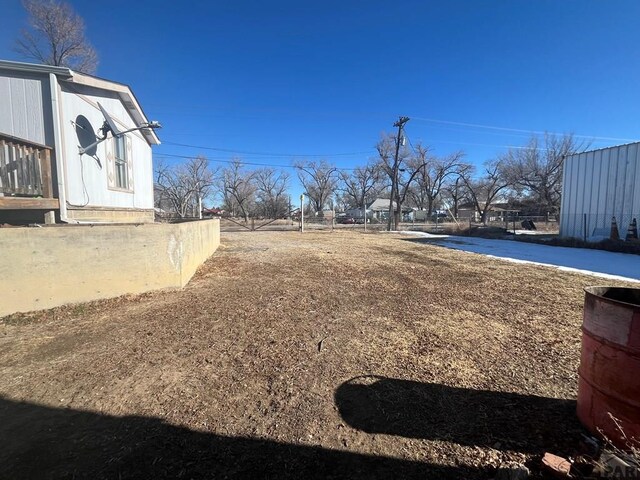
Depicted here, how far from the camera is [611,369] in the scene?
1.89 meters

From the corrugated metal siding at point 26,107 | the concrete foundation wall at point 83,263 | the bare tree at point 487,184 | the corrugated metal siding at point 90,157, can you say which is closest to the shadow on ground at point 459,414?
the concrete foundation wall at point 83,263

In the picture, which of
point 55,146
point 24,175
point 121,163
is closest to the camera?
point 24,175

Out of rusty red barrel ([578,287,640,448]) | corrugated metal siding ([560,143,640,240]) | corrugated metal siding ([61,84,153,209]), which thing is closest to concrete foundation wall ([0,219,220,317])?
corrugated metal siding ([61,84,153,209])

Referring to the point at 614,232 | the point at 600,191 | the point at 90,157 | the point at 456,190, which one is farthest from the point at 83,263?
the point at 456,190

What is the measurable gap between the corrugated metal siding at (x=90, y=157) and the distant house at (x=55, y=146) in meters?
0.02

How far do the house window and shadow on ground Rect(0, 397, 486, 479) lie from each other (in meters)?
8.56

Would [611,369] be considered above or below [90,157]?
below

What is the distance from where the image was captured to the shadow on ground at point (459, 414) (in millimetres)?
2105

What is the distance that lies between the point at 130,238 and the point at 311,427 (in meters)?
4.19

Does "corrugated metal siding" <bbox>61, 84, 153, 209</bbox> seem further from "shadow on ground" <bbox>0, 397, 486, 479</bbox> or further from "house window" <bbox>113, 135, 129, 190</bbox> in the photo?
"shadow on ground" <bbox>0, 397, 486, 479</bbox>

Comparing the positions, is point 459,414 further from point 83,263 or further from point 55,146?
point 55,146

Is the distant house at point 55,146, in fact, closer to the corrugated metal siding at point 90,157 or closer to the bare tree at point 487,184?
the corrugated metal siding at point 90,157

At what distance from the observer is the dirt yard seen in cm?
196

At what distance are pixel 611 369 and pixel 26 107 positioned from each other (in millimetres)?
9288
